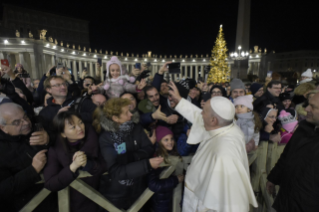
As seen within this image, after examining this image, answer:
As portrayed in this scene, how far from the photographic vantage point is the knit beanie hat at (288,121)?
3902 millimetres

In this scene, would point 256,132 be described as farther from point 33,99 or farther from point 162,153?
point 33,99

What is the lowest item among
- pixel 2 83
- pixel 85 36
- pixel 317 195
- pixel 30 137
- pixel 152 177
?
pixel 152 177

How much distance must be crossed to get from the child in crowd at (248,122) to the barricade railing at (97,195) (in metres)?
1.12


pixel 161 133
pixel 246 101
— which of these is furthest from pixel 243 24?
pixel 161 133

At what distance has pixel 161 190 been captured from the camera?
8.21 feet

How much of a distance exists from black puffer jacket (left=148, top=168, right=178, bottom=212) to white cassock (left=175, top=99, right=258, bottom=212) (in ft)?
1.63

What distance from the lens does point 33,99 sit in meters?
5.51

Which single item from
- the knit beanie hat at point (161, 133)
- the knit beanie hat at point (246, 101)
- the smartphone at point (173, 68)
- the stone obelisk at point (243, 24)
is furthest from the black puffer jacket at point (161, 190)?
the stone obelisk at point (243, 24)

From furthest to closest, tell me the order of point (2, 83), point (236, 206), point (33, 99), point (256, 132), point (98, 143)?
point (33, 99), point (2, 83), point (256, 132), point (98, 143), point (236, 206)

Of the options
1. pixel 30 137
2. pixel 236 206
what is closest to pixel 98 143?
pixel 30 137

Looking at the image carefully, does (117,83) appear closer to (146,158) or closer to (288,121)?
(146,158)

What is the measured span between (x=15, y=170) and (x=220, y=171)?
235 cm

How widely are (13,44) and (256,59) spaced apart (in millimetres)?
58101

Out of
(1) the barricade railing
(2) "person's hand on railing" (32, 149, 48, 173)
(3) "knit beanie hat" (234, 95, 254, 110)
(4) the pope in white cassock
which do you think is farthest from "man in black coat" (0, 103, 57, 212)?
(3) "knit beanie hat" (234, 95, 254, 110)
